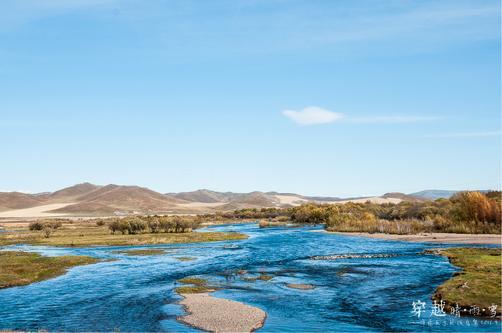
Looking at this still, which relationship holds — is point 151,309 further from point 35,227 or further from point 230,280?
point 35,227

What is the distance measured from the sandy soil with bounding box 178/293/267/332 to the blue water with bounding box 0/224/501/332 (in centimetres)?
80

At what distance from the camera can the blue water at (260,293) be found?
27.8 m

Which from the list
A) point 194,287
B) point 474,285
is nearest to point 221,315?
point 194,287

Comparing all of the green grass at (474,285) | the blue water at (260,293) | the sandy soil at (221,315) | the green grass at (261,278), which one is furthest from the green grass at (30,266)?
the green grass at (474,285)

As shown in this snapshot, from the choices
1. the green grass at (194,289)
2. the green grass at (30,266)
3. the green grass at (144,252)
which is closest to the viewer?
the green grass at (194,289)

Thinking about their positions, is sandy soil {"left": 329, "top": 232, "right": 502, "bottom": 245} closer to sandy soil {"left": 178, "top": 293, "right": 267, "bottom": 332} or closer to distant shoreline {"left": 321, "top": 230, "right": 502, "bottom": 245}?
distant shoreline {"left": 321, "top": 230, "right": 502, "bottom": 245}

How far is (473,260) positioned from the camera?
4684cm

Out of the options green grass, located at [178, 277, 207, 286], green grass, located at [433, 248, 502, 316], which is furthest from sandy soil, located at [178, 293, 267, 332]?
green grass, located at [433, 248, 502, 316]

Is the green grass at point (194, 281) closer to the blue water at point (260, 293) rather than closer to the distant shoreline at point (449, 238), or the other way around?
the blue water at point (260, 293)

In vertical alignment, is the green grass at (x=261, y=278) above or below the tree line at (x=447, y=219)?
below

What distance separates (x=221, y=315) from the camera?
29.3 m

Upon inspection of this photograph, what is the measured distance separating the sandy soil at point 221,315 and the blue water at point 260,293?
80cm

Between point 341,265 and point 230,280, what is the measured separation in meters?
13.9

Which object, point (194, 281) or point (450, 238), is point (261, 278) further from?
point (450, 238)
